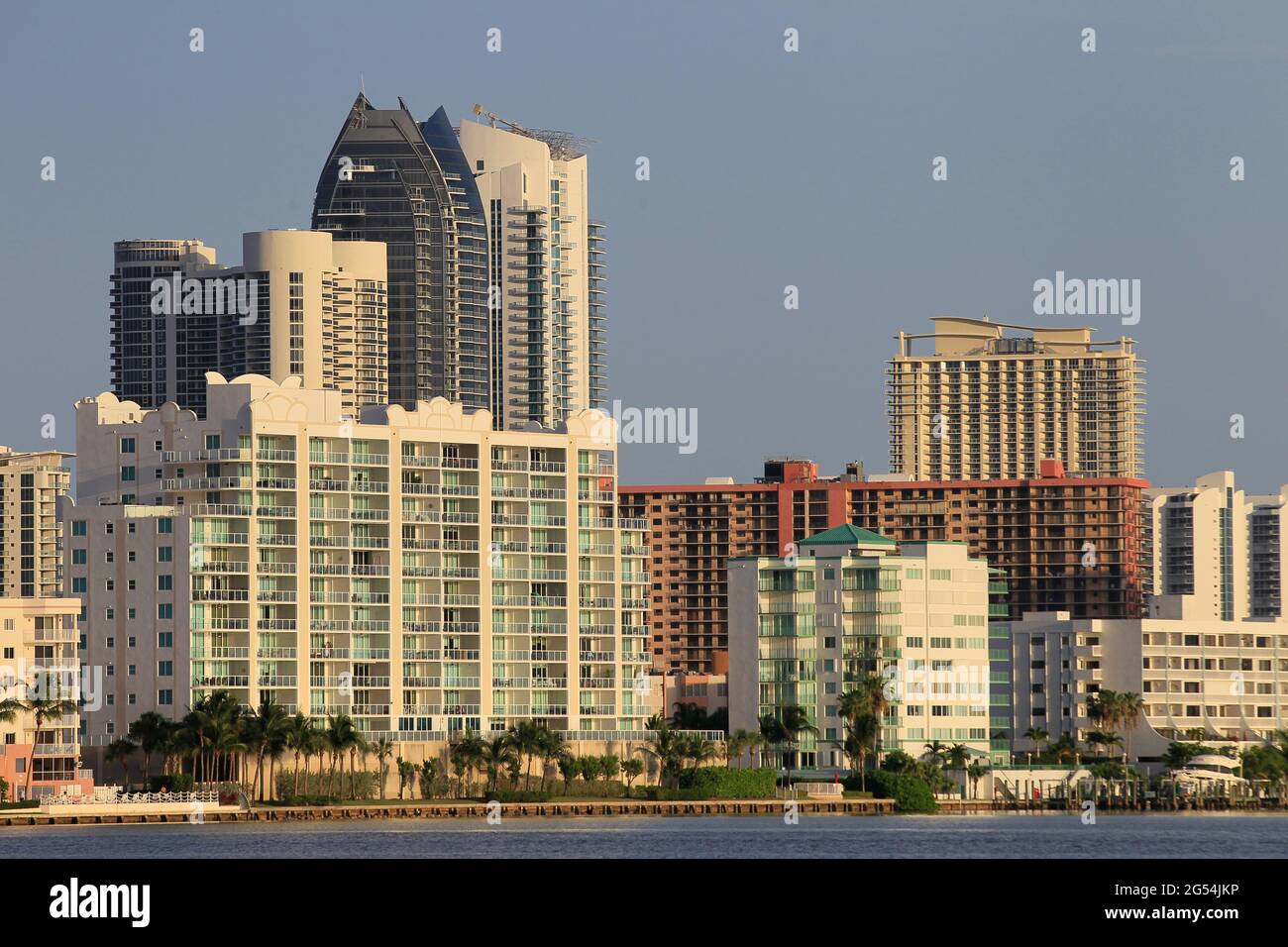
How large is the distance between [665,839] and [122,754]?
140ft

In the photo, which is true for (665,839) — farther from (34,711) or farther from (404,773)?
(34,711)

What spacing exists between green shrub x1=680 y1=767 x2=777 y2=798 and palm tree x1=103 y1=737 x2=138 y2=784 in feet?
130

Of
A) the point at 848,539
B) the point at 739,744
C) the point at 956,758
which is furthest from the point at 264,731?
the point at 848,539

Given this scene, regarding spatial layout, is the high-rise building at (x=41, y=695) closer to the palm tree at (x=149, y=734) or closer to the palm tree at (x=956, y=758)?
the palm tree at (x=149, y=734)

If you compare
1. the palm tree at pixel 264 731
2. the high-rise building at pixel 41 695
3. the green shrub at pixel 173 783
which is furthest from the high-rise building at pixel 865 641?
the high-rise building at pixel 41 695

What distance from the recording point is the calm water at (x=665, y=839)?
11281cm

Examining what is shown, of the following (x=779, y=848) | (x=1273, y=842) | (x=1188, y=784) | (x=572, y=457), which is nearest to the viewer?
(x=779, y=848)

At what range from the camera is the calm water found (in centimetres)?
11281

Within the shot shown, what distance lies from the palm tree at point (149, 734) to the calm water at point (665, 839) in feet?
43.8

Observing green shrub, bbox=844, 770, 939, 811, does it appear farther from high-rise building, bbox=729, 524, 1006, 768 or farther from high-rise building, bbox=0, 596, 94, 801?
high-rise building, bbox=0, 596, 94, 801
